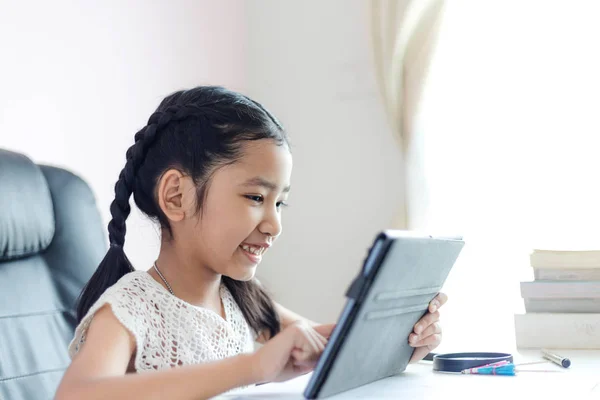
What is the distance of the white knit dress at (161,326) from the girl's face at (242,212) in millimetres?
82

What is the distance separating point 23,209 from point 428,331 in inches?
26.5

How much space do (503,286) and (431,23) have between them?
0.74 meters

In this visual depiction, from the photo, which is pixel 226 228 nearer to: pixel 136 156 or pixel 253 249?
pixel 253 249

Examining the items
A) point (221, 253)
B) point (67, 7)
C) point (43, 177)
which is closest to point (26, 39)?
point (67, 7)

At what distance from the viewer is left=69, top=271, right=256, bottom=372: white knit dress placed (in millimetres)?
1011

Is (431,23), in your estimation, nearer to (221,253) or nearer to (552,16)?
(552,16)

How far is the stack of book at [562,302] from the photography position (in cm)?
133

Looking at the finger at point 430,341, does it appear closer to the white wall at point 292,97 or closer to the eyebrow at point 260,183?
the eyebrow at point 260,183

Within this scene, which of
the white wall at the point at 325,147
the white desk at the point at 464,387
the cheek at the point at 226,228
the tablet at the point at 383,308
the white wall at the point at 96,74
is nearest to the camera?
the tablet at the point at 383,308

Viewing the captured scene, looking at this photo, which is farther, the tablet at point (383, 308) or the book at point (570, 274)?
the book at point (570, 274)

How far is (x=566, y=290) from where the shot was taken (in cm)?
136

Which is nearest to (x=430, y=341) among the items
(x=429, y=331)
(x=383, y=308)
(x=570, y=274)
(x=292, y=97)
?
(x=429, y=331)

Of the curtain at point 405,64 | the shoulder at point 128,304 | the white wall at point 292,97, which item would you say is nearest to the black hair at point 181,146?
the shoulder at point 128,304

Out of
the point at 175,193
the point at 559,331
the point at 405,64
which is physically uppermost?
the point at 405,64
